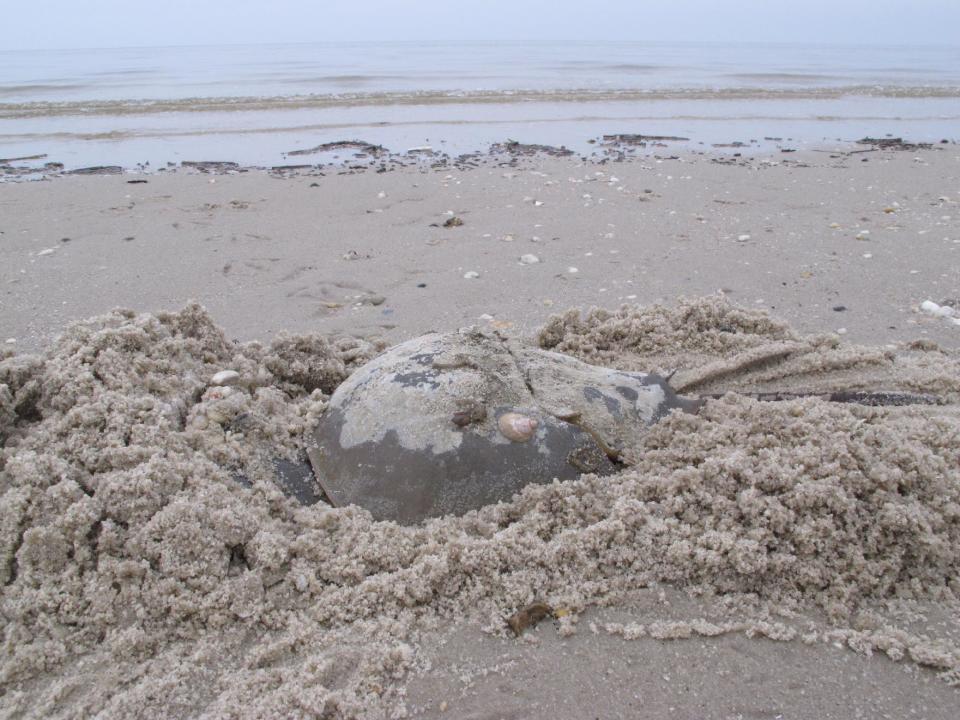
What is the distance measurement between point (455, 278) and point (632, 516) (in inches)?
116

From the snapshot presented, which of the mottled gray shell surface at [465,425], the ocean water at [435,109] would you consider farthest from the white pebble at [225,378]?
the ocean water at [435,109]

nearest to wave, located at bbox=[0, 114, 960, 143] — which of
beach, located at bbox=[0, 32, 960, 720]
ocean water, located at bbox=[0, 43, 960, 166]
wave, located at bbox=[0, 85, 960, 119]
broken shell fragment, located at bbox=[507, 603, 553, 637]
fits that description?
ocean water, located at bbox=[0, 43, 960, 166]

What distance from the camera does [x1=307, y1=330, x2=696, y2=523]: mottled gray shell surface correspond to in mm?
2299

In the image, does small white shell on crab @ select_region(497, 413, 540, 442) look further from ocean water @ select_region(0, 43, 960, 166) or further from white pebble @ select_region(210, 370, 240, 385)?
ocean water @ select_region(0, 43, 960, 166)

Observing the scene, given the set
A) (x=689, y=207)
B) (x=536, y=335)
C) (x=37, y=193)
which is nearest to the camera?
(x=536, y=335)

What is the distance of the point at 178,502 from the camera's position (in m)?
2.01

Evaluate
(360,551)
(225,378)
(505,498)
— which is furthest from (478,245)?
(360,551)

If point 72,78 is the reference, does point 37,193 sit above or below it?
below

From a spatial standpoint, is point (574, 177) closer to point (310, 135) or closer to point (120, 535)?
point (310, 135)

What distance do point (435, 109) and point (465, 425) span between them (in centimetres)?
1249

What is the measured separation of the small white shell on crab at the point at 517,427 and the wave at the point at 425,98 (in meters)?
13.0

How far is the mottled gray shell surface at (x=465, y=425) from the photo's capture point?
230 cm

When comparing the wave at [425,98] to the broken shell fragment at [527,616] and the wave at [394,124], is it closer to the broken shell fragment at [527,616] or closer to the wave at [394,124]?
the wave at [394,124]

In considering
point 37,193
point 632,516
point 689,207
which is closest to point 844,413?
point 632,516
